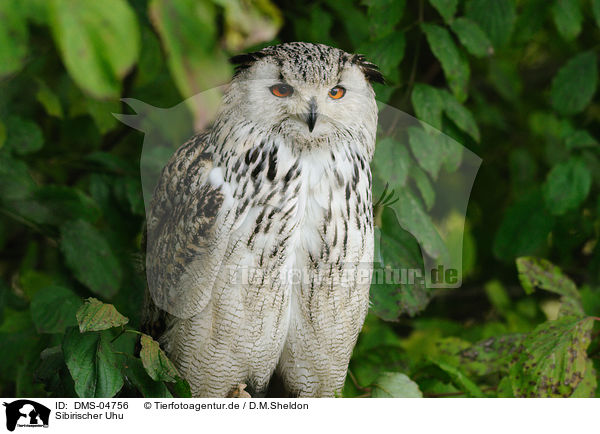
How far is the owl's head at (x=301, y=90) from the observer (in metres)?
0.97

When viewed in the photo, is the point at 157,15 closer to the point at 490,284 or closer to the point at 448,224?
the point at 448,224

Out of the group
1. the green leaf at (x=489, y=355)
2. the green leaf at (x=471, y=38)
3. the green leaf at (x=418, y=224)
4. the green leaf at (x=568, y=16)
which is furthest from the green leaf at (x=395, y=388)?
the green leaf at (x=568, y=16)

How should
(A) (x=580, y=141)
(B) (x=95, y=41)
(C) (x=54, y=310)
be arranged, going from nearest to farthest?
1. (B) (x=95, y=41)
2. (C) (x=54, y=310)
3. (A) (x=580, y=141)

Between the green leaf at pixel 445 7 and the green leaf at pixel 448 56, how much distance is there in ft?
0.09

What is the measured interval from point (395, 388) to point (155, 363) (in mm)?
540

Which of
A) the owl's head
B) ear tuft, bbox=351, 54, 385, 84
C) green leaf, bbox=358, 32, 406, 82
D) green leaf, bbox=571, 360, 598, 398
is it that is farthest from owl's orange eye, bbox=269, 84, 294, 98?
green leaf, bbox=571, 360, 598, 398

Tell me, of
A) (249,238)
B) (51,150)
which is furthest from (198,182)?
(51,150)

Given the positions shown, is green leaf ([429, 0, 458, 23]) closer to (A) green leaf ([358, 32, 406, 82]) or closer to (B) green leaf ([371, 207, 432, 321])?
(A) green leaf ([358, 32, 406, 82])

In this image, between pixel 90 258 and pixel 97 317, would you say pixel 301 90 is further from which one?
pixel 90 258

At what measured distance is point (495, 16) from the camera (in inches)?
59.5

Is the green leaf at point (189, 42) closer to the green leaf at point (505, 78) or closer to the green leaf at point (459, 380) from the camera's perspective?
the green leaf at point (459, 380)

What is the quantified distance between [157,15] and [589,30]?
6.77ft

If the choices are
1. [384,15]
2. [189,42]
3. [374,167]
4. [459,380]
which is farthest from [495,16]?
[189,42]

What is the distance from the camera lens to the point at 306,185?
1.10 m
